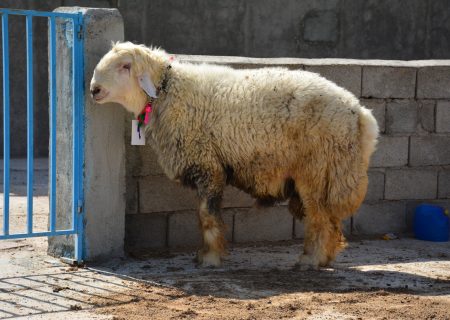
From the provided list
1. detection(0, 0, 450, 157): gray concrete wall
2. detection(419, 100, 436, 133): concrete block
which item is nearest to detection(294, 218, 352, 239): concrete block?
detection(419, 100, 436, 133): concrete block

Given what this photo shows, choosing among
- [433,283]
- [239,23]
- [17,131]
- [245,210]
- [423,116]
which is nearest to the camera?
[433,283]

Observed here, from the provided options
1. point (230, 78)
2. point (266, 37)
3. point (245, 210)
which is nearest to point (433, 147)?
point (245, 210)

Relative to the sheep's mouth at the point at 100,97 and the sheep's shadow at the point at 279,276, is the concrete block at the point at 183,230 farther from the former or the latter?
the sheep's mouth at the point at 100,97

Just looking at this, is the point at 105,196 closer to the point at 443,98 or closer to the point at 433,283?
the point at 433,283

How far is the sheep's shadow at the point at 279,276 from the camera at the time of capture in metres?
5.76

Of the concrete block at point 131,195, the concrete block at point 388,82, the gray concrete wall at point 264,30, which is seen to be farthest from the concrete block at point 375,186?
the gray concrete wall at point 264,30

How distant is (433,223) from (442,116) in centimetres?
106

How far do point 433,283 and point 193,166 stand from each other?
2.02m

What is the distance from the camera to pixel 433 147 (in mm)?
7977

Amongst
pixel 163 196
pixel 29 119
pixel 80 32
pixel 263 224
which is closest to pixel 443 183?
pixel 263 224

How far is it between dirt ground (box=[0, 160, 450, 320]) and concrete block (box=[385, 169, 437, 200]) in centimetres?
79

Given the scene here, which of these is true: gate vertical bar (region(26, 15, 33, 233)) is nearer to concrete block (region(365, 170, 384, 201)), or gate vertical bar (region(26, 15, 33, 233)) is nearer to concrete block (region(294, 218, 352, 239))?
concrete block (region(294, 218, 352, 239))

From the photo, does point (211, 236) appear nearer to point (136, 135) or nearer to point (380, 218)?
point (136, 135)

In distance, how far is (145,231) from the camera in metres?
6.96
